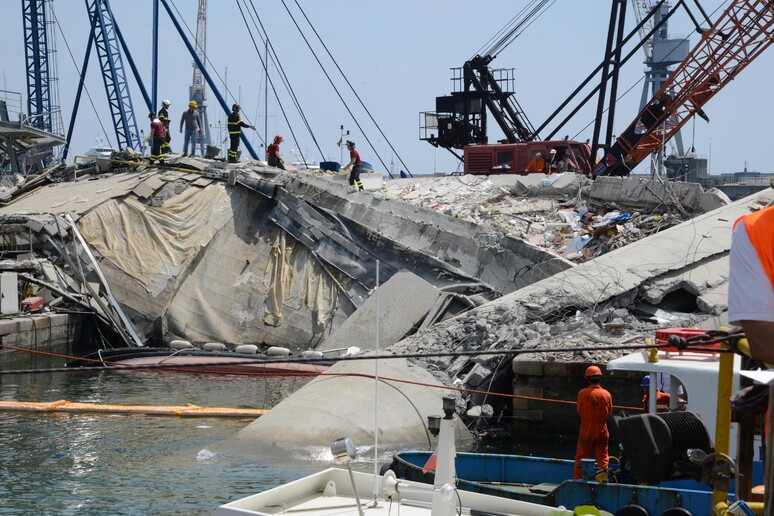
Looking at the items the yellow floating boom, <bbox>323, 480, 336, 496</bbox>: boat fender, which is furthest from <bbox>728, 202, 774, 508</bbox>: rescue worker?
the yellow floating boom

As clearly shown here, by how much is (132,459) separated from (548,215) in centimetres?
1312

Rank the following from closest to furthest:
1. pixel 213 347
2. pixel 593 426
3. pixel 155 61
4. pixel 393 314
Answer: pixel 593 426
pixel 393 314
pixel 213 347
pixel 155 61

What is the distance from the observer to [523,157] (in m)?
28.5

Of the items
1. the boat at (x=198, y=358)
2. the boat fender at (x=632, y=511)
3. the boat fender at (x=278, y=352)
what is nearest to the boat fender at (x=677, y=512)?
the boat fender at (x=632, y=511)

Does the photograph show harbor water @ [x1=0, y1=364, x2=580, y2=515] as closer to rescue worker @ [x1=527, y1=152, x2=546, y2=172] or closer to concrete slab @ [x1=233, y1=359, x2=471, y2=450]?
concrete slab @ [x1=233, y1=359, x2=471, y2=450]

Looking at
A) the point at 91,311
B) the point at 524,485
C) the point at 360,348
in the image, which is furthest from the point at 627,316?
the point at 91,311

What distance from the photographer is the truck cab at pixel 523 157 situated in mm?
27891

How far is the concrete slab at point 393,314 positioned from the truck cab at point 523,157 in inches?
420

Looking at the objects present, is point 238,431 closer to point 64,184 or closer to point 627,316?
point 627,316

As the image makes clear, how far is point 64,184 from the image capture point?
26.6 metres

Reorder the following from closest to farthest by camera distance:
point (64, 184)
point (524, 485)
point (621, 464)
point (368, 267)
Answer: point (621, 464) → point (524, 485) → point (368, 267) → point (64, 184)

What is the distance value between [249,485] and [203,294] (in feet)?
37.1

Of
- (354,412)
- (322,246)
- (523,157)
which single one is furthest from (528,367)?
(523,157)

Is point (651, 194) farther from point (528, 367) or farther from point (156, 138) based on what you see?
point (156, 138)
